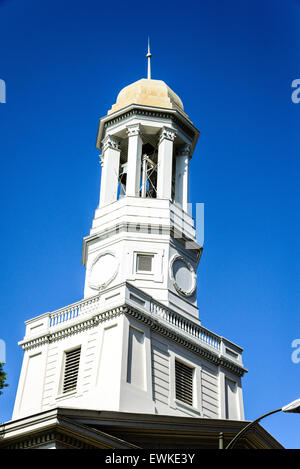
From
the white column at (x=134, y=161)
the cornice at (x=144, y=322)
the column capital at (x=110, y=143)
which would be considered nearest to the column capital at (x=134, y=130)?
the white column at (x=134, y=161)

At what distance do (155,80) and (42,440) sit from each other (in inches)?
1158

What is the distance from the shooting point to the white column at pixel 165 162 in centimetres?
4306

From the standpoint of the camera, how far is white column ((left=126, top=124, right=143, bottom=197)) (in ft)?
141

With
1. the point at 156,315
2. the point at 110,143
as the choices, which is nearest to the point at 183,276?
the point at 156,315

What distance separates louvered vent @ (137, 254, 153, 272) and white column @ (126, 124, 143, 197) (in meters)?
4.34

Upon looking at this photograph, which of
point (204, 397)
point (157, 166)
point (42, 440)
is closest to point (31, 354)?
point (204, 397)

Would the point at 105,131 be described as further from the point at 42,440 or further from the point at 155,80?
the point at 42,440

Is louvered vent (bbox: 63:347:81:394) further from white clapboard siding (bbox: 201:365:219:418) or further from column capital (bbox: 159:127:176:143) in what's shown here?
column capital (bbox: 159:127:176:143)

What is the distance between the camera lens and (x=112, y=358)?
33.1m

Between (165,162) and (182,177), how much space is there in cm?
208

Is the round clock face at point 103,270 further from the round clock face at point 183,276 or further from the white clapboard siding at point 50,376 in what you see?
the white clapboard siding at point 50,376

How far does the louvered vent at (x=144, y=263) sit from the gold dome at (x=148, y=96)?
10629 millimetres
